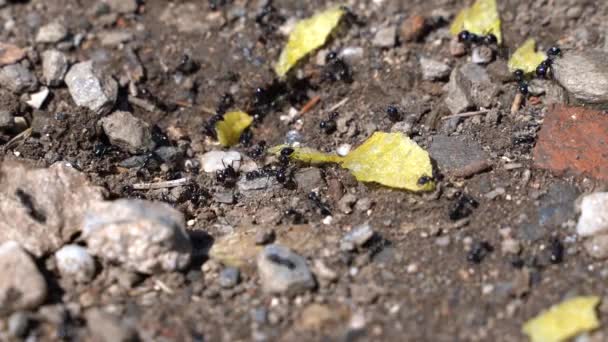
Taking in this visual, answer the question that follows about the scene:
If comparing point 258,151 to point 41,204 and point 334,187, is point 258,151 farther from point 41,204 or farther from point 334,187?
point 41,204

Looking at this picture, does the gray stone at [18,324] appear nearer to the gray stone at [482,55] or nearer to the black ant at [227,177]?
the black ant at [227,177]

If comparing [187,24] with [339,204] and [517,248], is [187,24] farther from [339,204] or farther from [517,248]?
[517,248]

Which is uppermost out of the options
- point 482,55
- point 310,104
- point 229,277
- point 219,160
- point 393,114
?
point 482,55

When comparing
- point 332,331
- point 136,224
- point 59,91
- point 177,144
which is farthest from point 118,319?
point 59,91

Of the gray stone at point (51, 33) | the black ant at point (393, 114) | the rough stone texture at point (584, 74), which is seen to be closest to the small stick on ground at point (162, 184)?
the black ant at point (393, 114)

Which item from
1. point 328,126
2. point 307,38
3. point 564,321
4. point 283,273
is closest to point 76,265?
point 283,273

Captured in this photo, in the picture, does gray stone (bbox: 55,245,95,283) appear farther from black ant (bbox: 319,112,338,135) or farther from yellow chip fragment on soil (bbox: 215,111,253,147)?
black ant (bbox: 319,112,338,135)
